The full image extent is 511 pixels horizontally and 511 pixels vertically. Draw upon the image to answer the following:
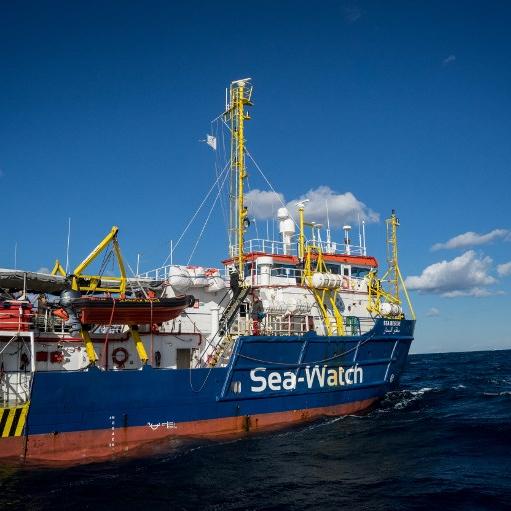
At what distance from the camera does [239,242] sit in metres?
18.3

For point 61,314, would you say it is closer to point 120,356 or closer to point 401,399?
point 120,356

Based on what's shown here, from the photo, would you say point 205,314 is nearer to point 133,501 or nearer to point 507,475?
point 133,501

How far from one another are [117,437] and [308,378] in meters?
6.60

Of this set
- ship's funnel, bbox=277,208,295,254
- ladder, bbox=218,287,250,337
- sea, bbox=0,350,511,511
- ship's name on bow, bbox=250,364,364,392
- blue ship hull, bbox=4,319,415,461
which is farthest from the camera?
ship's funnel, bbox=277,208,295,254

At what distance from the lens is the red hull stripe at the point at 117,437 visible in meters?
12.8

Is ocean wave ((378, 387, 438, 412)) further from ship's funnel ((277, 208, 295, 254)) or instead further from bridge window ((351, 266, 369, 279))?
ship's funnel ((277, 208, 295, 254))

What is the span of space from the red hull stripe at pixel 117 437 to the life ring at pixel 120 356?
217 cm

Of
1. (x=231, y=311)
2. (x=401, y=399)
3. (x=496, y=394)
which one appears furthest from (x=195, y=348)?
(x=496, y=394)

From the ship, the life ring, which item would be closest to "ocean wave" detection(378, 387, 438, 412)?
the ship

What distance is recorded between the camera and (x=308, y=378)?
686 inches

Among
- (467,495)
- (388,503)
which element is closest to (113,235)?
(388,503)

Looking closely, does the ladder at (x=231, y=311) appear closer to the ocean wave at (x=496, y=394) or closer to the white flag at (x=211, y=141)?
the white flag at (x=211, y=141)

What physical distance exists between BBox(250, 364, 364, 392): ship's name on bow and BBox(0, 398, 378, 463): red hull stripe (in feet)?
2.98

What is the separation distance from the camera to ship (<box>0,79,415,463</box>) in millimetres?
13391
